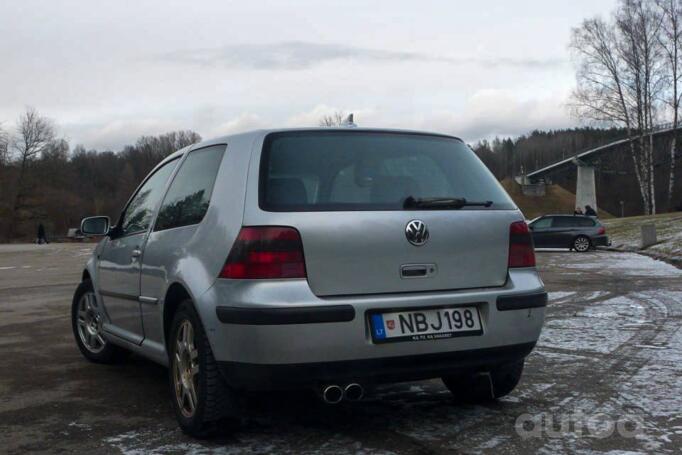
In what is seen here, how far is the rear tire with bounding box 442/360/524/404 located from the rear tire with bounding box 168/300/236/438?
4.69ft

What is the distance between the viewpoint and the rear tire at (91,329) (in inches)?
239

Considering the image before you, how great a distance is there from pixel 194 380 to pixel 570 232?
947 inches

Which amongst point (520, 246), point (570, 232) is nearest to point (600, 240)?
point (570, 232)

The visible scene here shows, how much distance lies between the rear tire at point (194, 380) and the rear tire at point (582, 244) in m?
23.7

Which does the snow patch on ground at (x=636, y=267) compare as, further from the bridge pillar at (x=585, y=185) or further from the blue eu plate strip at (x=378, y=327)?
the bridge pillar at (x=585, y=185)

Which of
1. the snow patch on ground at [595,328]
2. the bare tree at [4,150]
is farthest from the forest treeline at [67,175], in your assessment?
the snow patch on ground at [595,328]

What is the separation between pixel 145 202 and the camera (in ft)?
17.7

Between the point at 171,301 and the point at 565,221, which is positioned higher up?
the point at 171,301

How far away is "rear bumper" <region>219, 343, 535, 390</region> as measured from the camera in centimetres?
358

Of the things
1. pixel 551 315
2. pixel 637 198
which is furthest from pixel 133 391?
pixel 637 198

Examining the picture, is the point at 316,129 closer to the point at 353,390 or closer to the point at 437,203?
the point at 437,203

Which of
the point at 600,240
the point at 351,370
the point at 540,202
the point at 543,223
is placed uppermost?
the point at 351,370

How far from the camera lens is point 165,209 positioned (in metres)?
4.80

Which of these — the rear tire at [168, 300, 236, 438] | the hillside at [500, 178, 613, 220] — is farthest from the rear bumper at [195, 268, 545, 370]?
the hillside at [500, 178, 613, 220]
